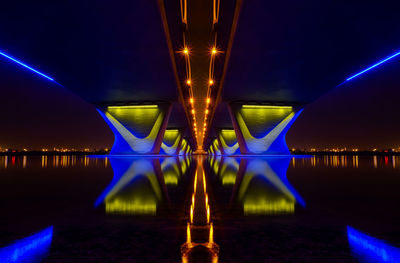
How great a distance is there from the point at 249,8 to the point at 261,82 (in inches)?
438

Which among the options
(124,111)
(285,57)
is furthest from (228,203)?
(124,111)

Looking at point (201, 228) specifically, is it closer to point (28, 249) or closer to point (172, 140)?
point (28, 249)

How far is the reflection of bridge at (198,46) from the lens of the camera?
34.4 ft

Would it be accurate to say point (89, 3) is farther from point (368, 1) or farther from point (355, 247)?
point (355, 247)

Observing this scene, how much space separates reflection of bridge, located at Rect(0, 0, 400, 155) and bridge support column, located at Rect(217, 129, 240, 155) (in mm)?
26455

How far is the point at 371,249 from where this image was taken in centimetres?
182

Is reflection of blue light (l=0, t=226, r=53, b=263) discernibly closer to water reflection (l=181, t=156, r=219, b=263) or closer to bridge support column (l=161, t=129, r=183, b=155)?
water reflection (l=181, t=156, r=219, b=263)

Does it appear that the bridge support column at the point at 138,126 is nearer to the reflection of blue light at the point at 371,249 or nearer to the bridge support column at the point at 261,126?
the bridge support column at the point at 261,126

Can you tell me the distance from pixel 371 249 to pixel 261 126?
27.8 meters

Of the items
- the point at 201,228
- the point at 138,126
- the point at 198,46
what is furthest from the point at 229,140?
the point at 201,228

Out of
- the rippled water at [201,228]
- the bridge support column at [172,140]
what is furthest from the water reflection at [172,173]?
the bridge support column at [172,140]

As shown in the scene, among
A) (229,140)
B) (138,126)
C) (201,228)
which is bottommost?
(201,228)

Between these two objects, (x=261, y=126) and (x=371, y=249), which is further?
(x=261, y=126)

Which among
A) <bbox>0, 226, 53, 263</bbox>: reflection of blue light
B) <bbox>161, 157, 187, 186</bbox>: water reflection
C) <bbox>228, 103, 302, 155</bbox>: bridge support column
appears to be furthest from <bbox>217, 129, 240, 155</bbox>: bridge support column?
<bbox>0, 226, 53, 263</bbox>: reflection of blue light
